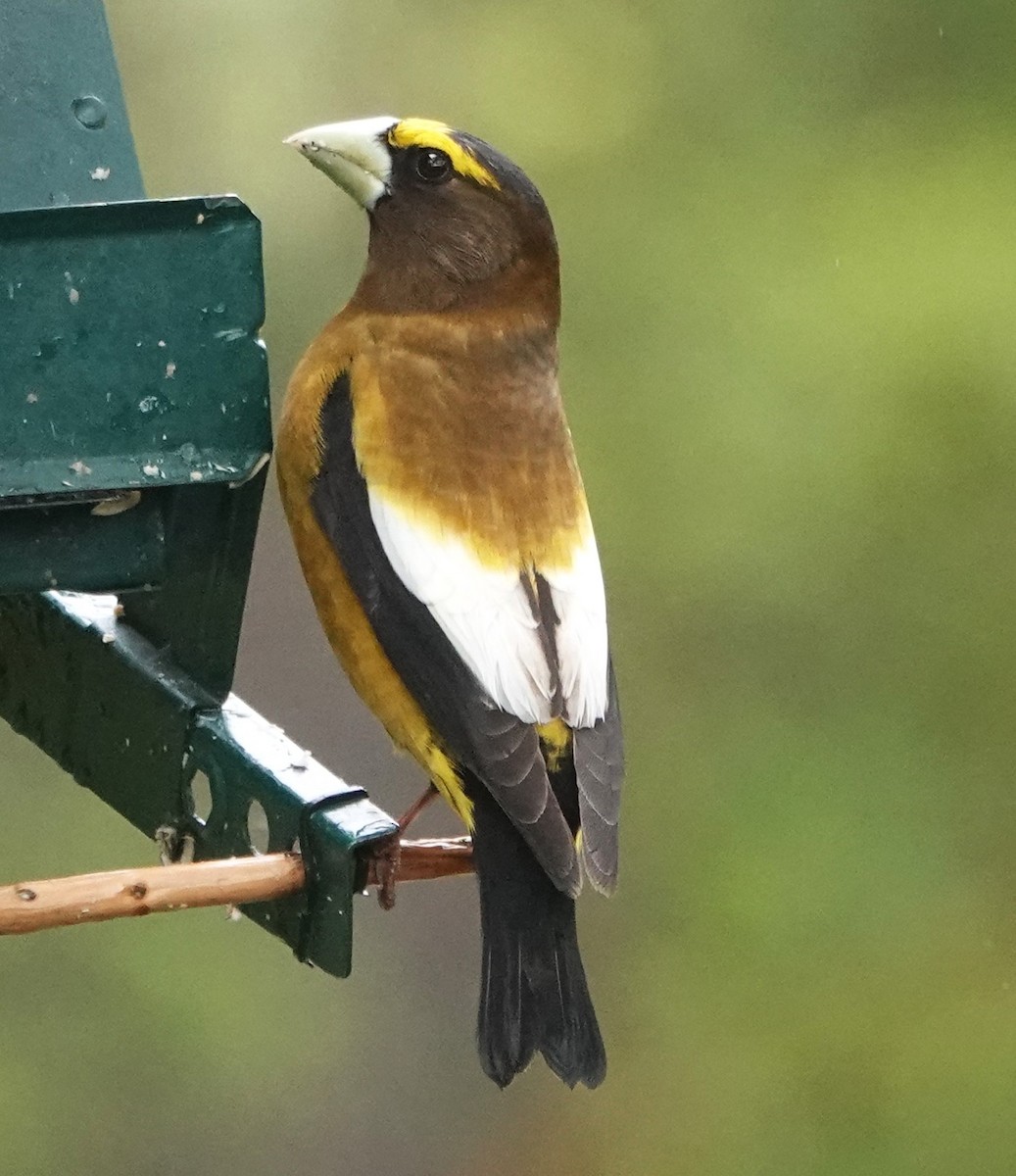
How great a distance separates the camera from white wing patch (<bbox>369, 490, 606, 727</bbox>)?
283 centimetres

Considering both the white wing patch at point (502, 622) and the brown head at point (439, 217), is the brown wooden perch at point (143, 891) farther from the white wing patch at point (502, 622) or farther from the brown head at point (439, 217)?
the brown head at point (439, 217)

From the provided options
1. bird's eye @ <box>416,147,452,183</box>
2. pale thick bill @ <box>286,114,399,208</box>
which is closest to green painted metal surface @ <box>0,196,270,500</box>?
pale thick bill @ <box>286,114,399,208</box>

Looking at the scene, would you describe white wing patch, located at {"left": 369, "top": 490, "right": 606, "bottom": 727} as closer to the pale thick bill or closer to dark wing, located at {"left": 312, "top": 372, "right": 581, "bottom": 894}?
dark wing, located at {"left": 312, "top": 372, "right": 581, "bottom": 894}

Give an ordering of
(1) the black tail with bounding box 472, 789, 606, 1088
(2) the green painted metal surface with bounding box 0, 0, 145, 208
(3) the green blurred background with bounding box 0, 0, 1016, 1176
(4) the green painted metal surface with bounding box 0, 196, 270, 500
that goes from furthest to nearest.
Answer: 1. (3) the green blurred background with bounding box 0, 0, 1016, 1176
2. (1) the black tail with bounding box 472, 789, 606, 1088
3. (2) the green painted metal surface with bounding box 0, 0, 145, 208
4. (4) the green painted metal surface with bounding box 0, 196, 270, 500

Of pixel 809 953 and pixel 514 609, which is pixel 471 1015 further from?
pixel 514 609

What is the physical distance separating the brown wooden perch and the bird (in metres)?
0.49

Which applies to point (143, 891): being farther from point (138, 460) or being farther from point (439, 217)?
point (439, 217)

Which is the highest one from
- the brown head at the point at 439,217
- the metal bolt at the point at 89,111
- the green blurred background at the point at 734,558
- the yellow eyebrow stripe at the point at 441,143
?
the metal bolt at the point at 89,111

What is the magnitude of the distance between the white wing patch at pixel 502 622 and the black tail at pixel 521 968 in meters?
0.18

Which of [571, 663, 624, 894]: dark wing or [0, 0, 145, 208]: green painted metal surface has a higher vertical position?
[0, 0, 145, 208]: green painted metal surface

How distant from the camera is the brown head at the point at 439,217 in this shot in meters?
3.31

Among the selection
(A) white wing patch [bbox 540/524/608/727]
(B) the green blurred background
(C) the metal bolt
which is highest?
(C) the metal bolt

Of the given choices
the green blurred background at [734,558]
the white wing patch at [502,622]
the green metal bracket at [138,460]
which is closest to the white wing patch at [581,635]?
the white wing patch at [502,622]

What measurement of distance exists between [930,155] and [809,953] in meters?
2.26
